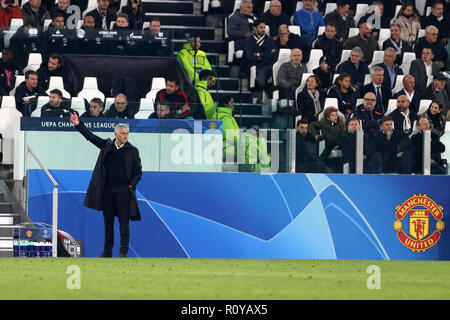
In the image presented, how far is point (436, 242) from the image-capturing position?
18484mm

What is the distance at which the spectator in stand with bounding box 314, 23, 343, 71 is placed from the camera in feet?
79.7

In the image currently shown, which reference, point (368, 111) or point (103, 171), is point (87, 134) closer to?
point (103, 171)

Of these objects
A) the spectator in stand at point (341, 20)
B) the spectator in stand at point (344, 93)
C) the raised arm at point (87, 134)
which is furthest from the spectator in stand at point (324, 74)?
the raised arm at point (87, 134)

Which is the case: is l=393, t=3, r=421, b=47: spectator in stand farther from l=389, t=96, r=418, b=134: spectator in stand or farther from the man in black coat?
the man in black coat

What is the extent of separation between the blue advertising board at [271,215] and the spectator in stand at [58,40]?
492cm

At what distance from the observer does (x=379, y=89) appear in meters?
22.1

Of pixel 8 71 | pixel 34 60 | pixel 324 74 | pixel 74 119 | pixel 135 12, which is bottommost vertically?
pixel 74 119

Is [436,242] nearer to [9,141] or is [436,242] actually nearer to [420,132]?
[420,132]

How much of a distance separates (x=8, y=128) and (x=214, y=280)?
27.8 feet

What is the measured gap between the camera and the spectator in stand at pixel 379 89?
2200 cm

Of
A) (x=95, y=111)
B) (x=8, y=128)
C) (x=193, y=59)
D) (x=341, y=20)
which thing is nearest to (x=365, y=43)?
(x=341, y=20)

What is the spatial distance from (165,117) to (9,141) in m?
2.57
